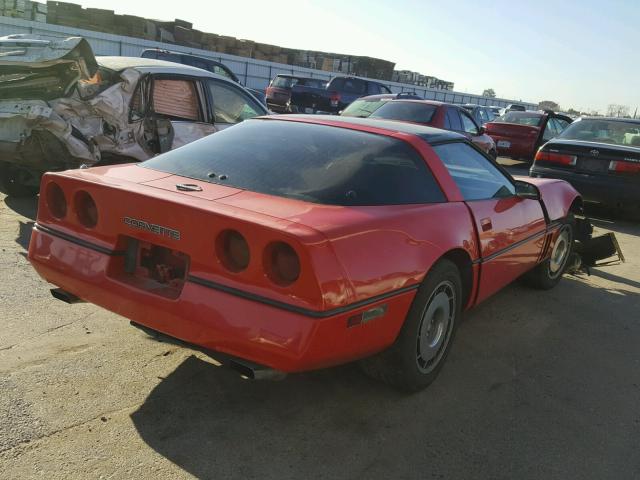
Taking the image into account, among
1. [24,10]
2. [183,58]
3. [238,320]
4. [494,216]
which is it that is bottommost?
[238,320]

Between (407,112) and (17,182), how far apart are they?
6.07m

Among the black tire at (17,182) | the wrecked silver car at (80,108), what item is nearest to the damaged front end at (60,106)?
the wrecked silver car at (80,108)

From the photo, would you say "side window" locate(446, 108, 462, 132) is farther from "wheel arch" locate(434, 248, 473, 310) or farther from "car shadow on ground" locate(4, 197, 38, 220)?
"wheel arch" locate(434, 248, 473, 310)

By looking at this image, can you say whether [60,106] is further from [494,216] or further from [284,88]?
[284,88]

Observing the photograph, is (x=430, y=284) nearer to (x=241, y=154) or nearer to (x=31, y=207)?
(x=241, y=154)

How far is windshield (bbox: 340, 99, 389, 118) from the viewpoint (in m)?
10.2

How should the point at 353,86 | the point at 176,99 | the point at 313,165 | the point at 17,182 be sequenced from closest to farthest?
the point at 313,165
the point at 176,99
the point at 17,182
the point at 353,86

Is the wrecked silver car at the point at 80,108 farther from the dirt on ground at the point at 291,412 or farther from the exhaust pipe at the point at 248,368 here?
the exhaust pipe at the point at 248,368

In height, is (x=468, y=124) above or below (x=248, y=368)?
above

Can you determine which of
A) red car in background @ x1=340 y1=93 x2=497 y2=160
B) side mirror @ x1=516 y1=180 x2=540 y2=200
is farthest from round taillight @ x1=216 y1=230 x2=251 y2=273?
red car in background @ x1=340 y1=93 x2=497 y2=160

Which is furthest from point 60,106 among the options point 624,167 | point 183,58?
point 183,58


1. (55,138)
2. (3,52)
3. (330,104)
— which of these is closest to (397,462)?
(55,138)

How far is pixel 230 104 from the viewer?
7.07 meters

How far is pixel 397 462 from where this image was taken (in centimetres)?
255
